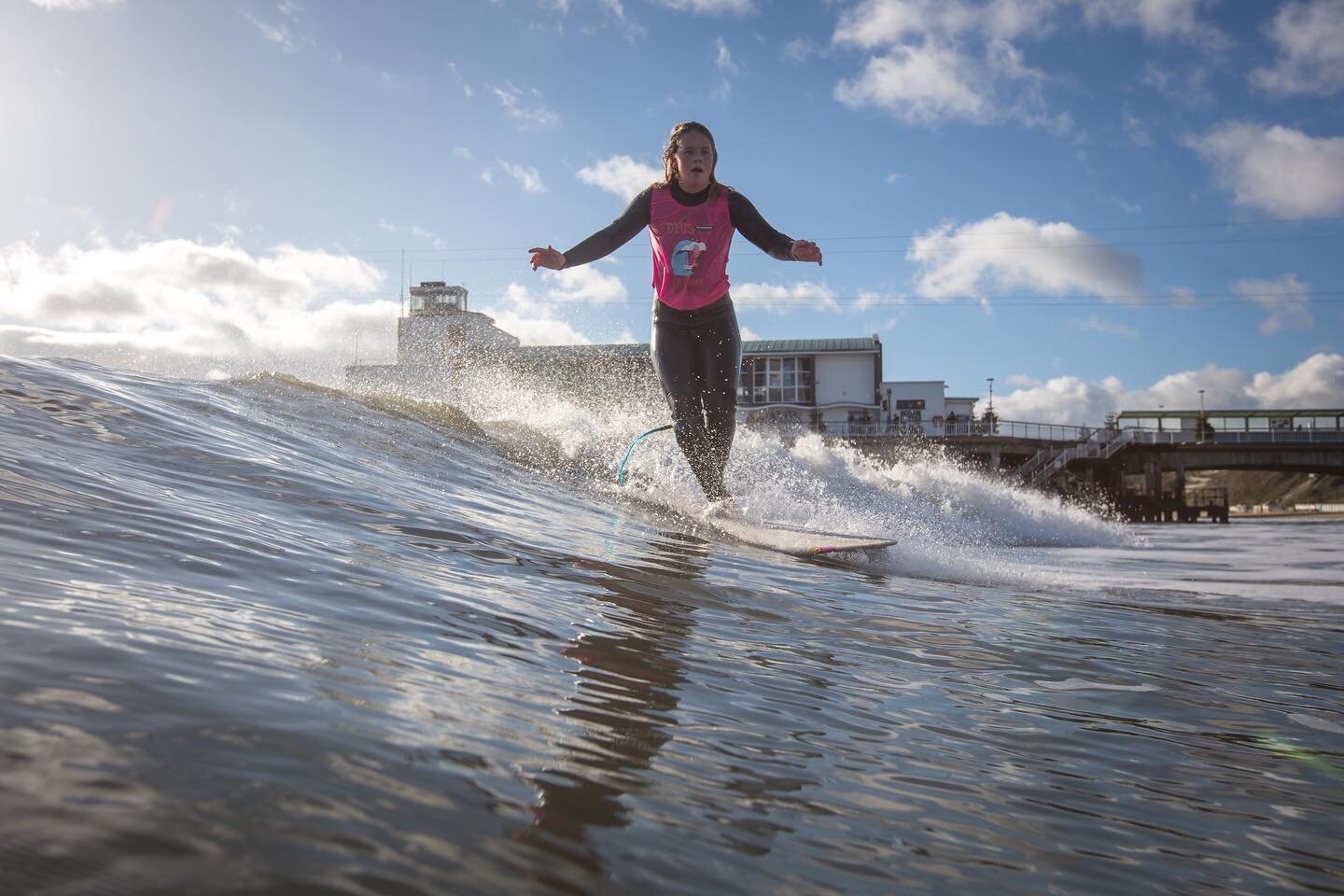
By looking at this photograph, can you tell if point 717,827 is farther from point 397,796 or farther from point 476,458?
point 476,458

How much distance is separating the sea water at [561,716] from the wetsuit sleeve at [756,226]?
2987mm

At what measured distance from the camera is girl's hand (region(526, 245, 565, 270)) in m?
5.26

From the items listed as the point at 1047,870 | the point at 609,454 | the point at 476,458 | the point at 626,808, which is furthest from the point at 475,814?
the point at 609,454

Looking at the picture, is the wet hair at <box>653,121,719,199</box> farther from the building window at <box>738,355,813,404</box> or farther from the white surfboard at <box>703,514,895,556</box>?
the building window at <box>738,355,813,404</box>

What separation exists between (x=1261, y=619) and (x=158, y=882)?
3.48 metres

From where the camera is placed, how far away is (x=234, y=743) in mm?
890

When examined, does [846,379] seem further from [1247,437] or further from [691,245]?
[691,245]

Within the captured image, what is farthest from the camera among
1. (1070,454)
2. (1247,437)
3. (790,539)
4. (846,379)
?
(846,379)

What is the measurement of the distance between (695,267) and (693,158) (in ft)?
2.24

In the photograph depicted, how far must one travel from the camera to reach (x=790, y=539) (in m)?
4.47

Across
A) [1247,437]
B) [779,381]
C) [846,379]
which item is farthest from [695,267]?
[1247,437]

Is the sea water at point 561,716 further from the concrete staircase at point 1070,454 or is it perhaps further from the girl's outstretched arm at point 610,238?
the concrete staircase at point 1070,454

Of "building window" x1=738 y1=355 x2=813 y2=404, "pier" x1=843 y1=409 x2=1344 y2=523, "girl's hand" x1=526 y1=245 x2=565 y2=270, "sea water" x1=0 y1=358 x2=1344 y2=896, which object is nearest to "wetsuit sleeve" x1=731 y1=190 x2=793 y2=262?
"girl's hand" x1=526 y1=245 x2=565 y2=270

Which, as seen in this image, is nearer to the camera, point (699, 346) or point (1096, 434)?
point (699, 346)
